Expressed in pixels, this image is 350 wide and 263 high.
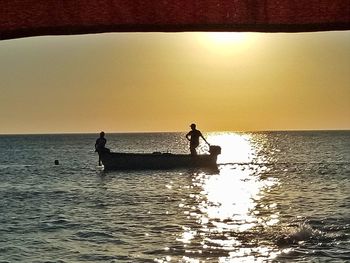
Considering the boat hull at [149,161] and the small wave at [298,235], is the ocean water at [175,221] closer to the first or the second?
the small wave at [298,235]

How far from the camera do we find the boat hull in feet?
120

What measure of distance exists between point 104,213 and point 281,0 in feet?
71.1

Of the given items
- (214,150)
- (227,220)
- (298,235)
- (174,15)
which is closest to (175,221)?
(227,220)

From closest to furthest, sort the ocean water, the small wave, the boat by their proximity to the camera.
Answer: the ocean water, the small wave, the boat

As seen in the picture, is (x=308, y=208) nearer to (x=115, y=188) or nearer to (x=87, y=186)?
(x=115, y=188)

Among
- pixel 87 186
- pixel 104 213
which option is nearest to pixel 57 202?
pixel 104 213

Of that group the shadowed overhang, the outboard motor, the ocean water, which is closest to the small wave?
the ocean water

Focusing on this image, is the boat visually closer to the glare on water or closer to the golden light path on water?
the glare on water

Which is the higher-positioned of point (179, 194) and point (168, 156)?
point (168, 156)

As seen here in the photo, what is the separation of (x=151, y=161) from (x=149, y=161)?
→ 0.44ft

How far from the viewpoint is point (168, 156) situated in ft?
124

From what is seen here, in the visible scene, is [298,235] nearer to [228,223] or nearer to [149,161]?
[228,223]

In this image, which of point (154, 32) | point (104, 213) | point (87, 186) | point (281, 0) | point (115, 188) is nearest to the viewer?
point (281, 0)

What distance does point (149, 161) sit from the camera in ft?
128
